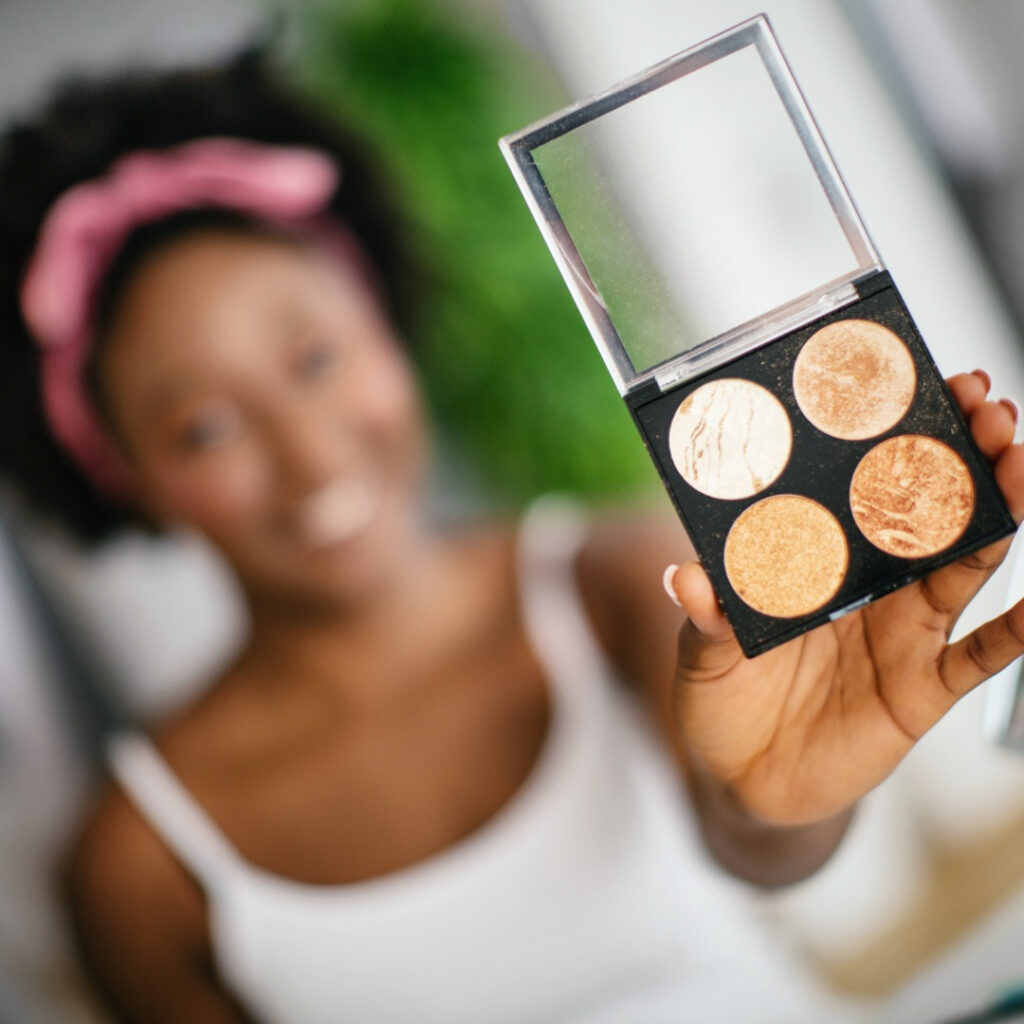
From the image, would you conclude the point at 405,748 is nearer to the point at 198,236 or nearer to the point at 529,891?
the point at 529,891

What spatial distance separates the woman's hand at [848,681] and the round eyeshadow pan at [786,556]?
3 centimetres

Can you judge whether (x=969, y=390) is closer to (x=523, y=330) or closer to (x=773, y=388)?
(x=773, y=388)

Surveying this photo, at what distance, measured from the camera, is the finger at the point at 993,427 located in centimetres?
56

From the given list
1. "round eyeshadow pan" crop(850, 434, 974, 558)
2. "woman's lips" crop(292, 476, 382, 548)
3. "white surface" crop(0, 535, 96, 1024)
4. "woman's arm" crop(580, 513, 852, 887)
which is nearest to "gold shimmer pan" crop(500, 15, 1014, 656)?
"round eyeshadow pan" crop(850, 434, 974, 558)

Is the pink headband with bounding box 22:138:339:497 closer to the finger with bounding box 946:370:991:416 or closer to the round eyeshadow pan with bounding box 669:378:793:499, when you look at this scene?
the round eyeshadow pan with bounding box 669:378:793:499

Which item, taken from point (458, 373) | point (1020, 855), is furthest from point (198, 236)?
point (1020, 855)

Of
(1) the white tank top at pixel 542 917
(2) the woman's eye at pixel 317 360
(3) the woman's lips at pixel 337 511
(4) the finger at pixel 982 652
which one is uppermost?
(2) the woman's eye at pixel 317 360

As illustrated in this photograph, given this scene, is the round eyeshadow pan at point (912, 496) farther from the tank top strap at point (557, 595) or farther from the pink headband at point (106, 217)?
the pink headband at point (106, 217)

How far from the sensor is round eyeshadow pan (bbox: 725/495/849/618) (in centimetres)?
59

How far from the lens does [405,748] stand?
894mm

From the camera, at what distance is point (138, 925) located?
0.87 meters

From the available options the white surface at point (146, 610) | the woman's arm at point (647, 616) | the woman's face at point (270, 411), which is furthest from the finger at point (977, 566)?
the white surface at point (146, 610)

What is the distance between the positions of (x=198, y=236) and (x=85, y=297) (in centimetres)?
11

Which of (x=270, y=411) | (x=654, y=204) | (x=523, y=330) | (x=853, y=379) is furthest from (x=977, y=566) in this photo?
(x=270, y=411)
